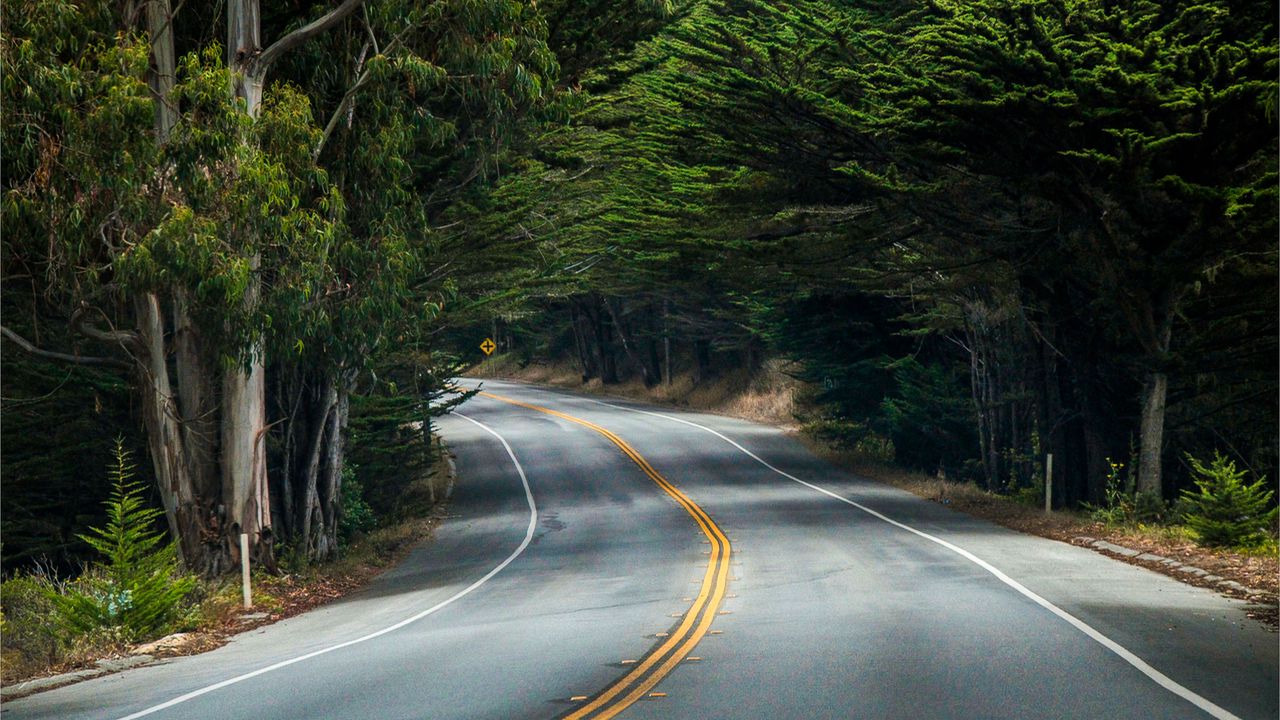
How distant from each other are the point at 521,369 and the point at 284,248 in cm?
7298

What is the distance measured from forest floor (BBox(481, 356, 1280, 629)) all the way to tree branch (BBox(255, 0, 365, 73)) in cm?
1409

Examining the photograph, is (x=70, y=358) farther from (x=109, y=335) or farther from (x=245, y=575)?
(x=245, y=575)

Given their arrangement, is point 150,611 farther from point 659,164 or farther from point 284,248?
point 659,164

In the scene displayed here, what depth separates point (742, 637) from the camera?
42.1 feet

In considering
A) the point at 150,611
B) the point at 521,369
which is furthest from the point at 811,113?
the point at 521,369

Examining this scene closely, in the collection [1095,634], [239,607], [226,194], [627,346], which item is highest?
[226,194]

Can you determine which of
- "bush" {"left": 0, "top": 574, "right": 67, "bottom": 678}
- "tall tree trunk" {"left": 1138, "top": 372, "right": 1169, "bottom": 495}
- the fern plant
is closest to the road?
the fern plant

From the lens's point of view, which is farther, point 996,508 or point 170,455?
point 996,508

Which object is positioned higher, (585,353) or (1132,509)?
(585,353)

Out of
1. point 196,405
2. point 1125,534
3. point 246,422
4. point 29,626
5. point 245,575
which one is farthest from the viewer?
point 1125,534

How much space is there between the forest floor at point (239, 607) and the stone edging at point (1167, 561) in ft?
40.6

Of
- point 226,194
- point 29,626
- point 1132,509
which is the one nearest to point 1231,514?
point 1132,509

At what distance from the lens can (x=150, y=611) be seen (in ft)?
50.4

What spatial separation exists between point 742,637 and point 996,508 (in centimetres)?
1743
